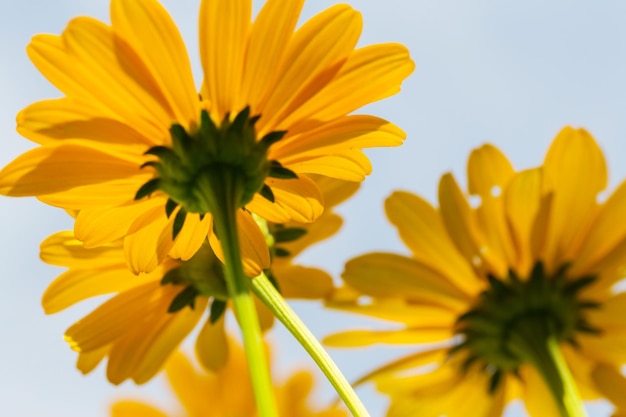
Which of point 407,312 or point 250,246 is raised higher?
point 407,312

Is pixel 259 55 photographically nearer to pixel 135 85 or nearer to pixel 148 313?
pixel 135 85

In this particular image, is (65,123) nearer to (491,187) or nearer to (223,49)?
(223,49)

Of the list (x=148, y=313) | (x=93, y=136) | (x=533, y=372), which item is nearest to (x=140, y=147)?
(x=93, y=136)

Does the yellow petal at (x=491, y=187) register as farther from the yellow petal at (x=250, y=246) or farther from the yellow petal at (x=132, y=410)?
the yellow petal at (x=132, y=410)

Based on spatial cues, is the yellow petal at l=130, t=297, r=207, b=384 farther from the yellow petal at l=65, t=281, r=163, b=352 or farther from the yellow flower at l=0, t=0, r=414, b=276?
the yellow flower at l=0, t=0, r=414, b=276

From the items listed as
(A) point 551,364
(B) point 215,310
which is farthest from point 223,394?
(A) point 551,364

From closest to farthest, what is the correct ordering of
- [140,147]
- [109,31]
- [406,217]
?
[109,31] < [140,147] < [406,217]

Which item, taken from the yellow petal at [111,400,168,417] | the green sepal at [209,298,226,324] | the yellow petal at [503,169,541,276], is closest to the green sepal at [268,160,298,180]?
the green sepal at [209,298,226,324]
